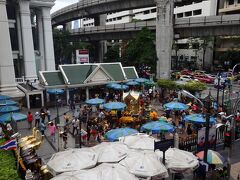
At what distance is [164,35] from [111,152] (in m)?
37.4

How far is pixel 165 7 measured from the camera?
46844mm

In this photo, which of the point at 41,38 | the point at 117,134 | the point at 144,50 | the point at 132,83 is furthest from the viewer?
the point at 144,50

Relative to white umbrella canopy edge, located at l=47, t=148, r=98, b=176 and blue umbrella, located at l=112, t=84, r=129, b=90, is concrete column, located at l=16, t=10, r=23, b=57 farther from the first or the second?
white umbrella canopy edge, located at l=47, t=148, r=98, b=176

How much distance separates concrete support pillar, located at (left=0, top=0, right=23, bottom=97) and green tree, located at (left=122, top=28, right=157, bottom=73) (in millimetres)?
23520

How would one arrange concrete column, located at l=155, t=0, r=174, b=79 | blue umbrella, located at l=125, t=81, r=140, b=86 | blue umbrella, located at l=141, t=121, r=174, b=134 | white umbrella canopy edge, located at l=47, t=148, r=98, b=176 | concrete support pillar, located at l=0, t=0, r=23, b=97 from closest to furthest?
white umbrella canopy edge, located at l=47, t=148, r=98, b=176, blue umbrella, located at l=141, t=121, r=174, b=134, concrete support pillar, located at l=0, t=0, r=23, b=97, blue umbrella, located at l=125, t=81, r=140, b=86, concrete column, located at l=155, t=0, r=174, b=79

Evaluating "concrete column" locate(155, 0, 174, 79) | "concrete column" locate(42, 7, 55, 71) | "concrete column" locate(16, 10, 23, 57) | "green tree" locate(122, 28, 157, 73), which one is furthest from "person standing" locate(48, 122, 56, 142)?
"concrete column" locate(155, 0, 174, 79)

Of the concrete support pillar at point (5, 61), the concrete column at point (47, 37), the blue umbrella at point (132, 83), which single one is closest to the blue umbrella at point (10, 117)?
the concrete support pillar at point (5, 61)

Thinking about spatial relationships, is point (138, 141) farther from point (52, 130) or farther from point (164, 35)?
point (164, 35)

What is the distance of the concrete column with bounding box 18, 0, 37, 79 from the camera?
40.0 metres

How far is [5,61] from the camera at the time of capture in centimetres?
3219

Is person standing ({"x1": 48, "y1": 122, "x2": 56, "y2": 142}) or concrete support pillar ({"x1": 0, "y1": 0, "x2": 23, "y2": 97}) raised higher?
concrete support pillar ({"x1": 0, "y1": 0, "x2": 23, "y2": 97})

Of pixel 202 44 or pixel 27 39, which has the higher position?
pixel 27 39

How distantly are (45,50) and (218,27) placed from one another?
92.6 ft

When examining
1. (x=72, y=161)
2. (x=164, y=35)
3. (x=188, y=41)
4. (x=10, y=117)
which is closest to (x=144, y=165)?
(x=72, y=161)
